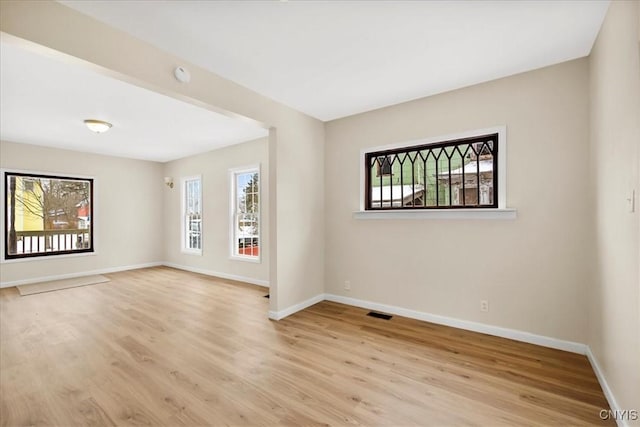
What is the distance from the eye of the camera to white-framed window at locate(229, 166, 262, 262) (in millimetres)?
5465

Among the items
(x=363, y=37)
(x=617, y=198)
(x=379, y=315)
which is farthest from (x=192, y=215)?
(x=617, y=198)

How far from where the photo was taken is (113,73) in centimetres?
214

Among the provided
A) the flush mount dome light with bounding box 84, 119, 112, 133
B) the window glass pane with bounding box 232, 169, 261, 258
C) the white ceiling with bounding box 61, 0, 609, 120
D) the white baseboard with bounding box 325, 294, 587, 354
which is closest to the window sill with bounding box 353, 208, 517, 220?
the white baseboard with bounding box 325, 294, 587, 354

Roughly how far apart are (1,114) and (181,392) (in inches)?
182

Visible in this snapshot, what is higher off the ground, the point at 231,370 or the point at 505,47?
the point at 505,47

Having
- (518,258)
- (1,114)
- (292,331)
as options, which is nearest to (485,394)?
(518,258)

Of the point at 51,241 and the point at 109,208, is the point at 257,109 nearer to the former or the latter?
the point at 109,208

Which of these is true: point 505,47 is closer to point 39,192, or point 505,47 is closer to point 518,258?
point 518,258

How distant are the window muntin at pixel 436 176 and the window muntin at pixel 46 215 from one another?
624 centimetres

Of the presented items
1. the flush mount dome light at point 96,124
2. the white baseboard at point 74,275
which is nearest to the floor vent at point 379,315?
the flush mount dome light at point 96,124

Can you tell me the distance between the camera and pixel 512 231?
9.37 ft

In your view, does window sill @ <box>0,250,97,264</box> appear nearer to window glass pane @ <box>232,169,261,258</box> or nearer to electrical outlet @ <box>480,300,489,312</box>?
window glass pane @ <box>232,169,261,258</box>

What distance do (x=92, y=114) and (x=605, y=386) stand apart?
6.04m

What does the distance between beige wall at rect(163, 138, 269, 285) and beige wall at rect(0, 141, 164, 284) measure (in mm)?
571
